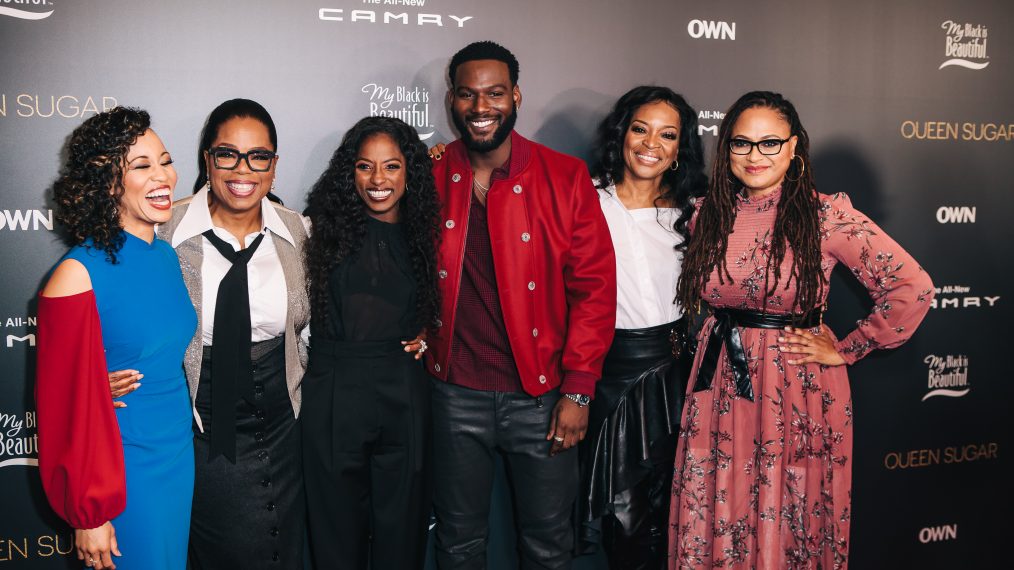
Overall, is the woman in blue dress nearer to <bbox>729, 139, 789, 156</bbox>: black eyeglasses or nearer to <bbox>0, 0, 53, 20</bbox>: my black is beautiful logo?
<bbox>0, 0, 53, 20</bbox>: my black is beautiful logo

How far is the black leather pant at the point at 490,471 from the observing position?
263 centimetres

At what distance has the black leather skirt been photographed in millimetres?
2826

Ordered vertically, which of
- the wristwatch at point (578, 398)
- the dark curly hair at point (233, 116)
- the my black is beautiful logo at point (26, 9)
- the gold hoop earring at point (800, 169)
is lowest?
the wristwatch at point (578, 398)

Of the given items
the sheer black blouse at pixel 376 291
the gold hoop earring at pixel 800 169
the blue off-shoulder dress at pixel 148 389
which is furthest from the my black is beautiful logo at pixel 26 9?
the gold hoop earring at pixel 800 169

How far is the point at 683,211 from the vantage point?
2895 millimetres

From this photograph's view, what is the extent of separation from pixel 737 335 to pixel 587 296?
580mm

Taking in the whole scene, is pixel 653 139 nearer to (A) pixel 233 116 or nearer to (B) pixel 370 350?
(B) pixel 370 350

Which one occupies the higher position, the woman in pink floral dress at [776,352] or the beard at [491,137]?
the beard at [491,137]

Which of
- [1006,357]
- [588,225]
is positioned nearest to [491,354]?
[588,225]

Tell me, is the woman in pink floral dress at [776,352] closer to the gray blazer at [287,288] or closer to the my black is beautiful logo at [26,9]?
the gray blazer at [287,288]

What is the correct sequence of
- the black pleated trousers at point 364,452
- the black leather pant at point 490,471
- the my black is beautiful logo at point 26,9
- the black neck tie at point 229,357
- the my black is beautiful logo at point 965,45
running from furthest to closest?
the my black is beautiful logo at point 965,45 < the my black is beautiful logo at point 26,9 < the black leather pant at point 490,471 < the black pleated trousers at point 364,452 < the black neck tie at point 229,357

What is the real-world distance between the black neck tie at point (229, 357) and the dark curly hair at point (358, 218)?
0.84 ft

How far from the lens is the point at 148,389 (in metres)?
1.93

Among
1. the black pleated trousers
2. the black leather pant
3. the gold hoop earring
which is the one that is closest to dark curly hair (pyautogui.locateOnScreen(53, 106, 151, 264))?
the black pleated trousers
